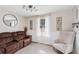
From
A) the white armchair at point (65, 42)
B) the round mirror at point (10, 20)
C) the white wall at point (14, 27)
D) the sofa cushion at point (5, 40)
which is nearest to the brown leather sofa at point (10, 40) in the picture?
the sofa cushion at point (5, 40)

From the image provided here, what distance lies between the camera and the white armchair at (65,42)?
1.81m

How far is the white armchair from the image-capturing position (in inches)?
71.4

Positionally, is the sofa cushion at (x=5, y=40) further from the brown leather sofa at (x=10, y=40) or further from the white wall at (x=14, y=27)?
the white wall at (x=14, y=27)

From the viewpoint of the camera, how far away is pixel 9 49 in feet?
7.03

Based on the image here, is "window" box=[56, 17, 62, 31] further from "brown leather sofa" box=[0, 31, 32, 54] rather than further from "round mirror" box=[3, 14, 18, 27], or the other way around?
"round mirror" box=[3, 14, 18, 27]

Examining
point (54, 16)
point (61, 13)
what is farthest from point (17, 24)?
point (61, 13)

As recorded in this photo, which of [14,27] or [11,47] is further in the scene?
[11,47]

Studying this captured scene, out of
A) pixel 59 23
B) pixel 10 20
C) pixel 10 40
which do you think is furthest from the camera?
pixel 10 40

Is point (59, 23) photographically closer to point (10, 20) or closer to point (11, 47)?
point (10, 20)

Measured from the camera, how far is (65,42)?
1897mm

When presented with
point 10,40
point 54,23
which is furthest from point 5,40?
point 54,23

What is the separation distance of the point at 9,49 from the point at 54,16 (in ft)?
5.08
